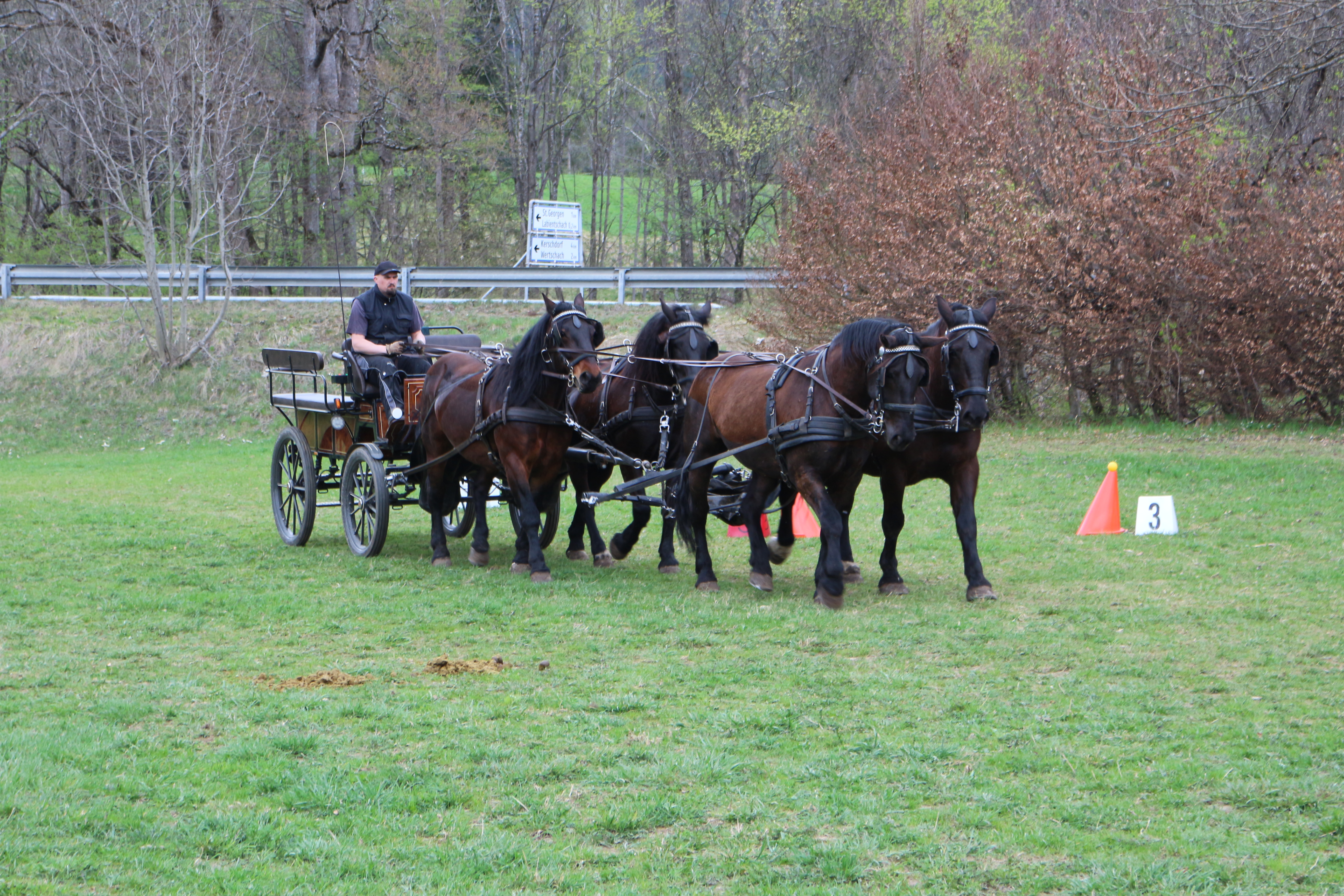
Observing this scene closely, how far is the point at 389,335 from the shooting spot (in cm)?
1053

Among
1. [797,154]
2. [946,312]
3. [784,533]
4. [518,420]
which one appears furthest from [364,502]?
[797,154]

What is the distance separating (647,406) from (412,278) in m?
14.9

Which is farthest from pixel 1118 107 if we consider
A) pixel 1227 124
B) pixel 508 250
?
pixel 508 250

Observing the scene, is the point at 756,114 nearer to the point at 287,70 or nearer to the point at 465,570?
the point at 287,70

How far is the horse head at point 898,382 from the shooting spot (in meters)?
7.68

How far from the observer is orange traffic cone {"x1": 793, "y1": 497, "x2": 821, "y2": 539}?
1145 cm

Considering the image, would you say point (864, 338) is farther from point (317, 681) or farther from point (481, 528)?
point (317, 681)

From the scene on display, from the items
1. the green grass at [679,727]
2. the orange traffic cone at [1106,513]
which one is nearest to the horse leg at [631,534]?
the green grass at [679,727]

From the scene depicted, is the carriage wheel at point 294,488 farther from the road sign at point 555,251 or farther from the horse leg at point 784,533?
the road sign at point 555,251

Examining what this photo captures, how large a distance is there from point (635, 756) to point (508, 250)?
2863 centimetres

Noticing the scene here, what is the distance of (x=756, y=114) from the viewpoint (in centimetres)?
3075

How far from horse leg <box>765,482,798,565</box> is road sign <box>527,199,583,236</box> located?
15569 millimetres

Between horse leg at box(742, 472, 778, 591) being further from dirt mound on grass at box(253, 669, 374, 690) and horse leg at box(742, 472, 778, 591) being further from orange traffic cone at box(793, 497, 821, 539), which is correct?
Result: dirt mound on grass at box(253, 669, 374, 690)

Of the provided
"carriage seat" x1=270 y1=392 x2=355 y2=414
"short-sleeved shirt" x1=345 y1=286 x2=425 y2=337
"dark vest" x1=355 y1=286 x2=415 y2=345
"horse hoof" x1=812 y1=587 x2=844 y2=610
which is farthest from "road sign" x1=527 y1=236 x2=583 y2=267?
"horse hoof" x1=812 y1=587 x2=844 y2=610
